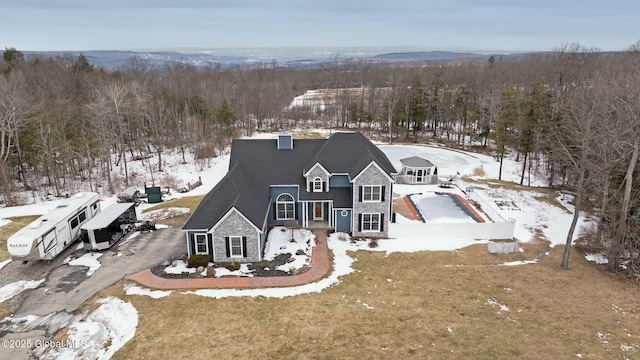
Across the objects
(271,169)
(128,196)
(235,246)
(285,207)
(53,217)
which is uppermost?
(271,169)

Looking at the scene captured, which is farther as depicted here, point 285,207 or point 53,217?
point 285,207

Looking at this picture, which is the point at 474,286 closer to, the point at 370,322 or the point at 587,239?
the point at 370,322

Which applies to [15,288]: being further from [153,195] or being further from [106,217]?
[153,195]

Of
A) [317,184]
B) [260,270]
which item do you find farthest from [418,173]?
[260,270]

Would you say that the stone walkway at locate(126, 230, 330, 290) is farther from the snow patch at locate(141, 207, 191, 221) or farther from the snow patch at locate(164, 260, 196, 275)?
the snow patch at locate(141, 207, 191, 221)

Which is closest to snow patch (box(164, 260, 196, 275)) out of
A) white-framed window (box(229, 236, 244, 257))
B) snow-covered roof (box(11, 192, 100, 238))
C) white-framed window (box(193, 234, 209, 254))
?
white-framed window (box(193, 234, 209, 254))

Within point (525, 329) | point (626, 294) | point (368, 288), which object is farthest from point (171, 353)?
point (626, 294)

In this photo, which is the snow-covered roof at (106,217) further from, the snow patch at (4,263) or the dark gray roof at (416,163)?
the dark gray roof at (416,163)
